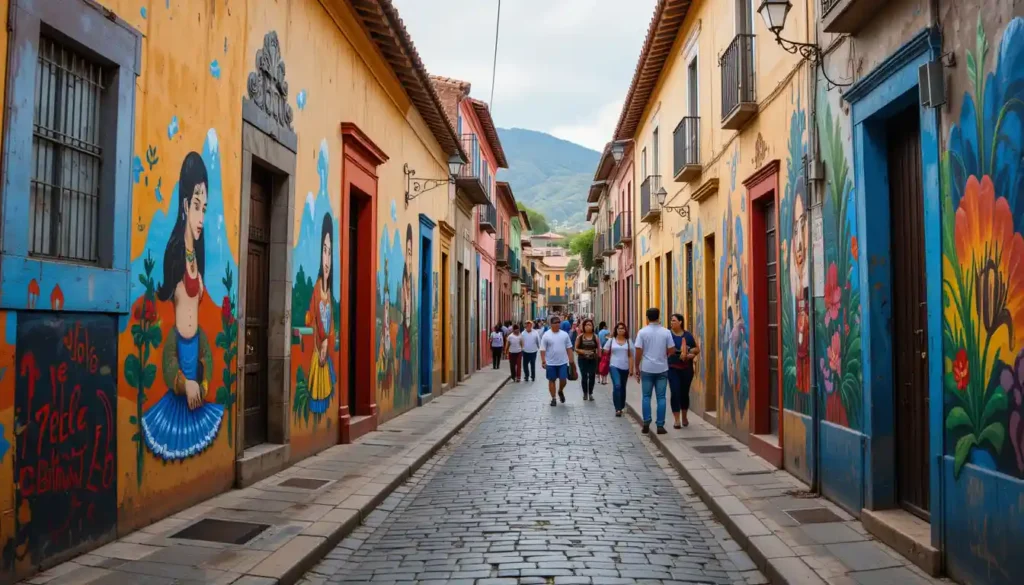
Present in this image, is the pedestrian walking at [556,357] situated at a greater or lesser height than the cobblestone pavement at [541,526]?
greater

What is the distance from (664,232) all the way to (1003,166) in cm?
A: 1377

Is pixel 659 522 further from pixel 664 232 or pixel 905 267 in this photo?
pixel 664 232

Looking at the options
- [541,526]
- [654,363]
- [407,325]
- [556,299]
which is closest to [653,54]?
[407,325]

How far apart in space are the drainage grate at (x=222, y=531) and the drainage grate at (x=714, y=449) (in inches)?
216

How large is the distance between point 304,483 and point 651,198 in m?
12.8

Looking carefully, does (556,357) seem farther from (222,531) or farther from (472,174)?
(222,531)

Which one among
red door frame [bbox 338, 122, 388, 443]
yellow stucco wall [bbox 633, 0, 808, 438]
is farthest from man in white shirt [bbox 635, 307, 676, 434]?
red door frame [bbox 338, 122, 388, 443]

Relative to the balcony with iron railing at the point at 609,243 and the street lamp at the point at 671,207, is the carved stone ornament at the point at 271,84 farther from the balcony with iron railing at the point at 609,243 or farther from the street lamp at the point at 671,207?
the balcony with iron railing at the point at 609,243

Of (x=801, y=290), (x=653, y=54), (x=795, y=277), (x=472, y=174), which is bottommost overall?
(x=801, y=290)

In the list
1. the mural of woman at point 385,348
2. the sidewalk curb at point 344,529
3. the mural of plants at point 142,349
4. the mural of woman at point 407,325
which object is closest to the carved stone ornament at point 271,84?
the mural of plants at point 142,349

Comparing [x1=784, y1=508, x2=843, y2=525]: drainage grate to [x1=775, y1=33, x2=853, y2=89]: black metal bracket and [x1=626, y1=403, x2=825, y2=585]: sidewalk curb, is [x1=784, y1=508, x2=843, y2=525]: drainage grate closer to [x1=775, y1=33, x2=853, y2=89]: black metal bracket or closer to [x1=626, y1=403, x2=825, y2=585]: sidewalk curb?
[x1=626, y1=403, x2=825, y2=585]: sidewalk curb

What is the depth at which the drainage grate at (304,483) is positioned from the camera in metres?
7.81

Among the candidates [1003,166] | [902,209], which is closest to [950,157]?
[1003,166]

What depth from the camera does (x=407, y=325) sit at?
15320 millimetres
